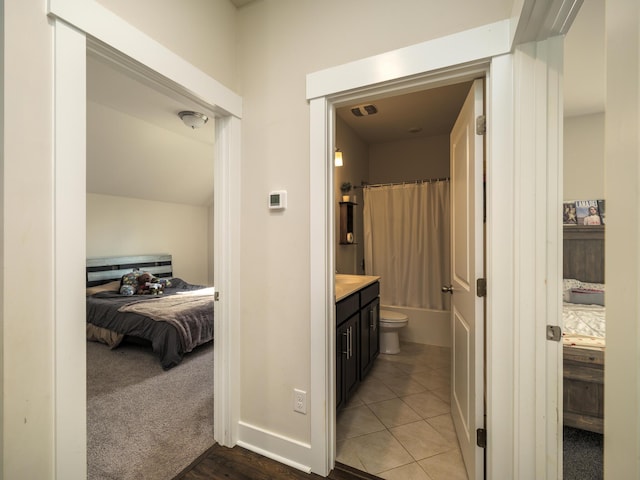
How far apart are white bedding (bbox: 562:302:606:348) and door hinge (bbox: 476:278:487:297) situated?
29.9 inches

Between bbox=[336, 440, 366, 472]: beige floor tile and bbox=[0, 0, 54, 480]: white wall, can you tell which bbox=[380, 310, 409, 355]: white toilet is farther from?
bbox=[0, 0, 54, 480]: white wall

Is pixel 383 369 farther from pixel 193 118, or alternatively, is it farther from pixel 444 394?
pixel 193 118

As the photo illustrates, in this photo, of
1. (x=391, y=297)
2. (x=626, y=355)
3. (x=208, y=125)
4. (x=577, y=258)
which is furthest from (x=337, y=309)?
(x=208, y=125)

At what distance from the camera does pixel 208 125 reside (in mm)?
3600

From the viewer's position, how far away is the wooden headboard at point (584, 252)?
2582 millimetres

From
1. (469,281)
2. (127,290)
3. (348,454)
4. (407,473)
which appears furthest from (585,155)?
(127,290)

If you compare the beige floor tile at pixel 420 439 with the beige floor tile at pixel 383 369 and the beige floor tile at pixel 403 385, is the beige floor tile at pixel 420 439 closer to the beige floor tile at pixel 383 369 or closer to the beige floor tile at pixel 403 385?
the beige floor tile at pixel 403 385

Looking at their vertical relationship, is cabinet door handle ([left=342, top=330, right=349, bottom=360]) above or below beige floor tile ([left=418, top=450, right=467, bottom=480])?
above

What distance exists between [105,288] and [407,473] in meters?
4.24

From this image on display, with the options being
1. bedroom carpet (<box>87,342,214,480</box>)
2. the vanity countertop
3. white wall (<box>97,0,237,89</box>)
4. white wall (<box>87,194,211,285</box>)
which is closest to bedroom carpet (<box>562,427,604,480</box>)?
the vanity countertop

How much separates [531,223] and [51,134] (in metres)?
1.74

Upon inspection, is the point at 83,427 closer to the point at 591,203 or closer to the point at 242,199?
the point at 242,199

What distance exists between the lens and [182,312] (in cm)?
323

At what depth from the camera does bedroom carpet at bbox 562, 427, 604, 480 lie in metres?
1.51
